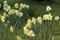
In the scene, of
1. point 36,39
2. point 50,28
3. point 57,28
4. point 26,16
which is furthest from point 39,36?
point 26,16

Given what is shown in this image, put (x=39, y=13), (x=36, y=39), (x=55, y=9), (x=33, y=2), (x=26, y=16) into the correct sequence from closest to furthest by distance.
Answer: (x=36, y=39) < (x=26, y=16) < (x=39, y=13) < (x=55, y=9) < (x=33, y=2)

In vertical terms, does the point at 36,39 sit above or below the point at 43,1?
above

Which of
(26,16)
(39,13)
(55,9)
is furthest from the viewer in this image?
(55,9)

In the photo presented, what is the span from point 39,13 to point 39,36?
2.67 meters

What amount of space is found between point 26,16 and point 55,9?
1.21 meters

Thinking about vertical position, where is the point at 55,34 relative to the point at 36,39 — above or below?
below

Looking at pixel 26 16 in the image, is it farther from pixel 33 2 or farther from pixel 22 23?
pixel 33 2

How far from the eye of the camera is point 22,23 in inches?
223

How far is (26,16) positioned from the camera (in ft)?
20.1

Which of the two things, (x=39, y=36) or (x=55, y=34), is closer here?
(x=39, y=36)

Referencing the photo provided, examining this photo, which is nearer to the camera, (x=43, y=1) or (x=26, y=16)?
(x=26, y=16)

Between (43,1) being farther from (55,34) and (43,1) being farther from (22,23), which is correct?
(55,34)

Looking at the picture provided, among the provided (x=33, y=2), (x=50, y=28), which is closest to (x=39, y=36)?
(x=50, y=28)

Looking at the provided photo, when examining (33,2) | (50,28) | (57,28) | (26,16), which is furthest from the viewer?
(33,2)
